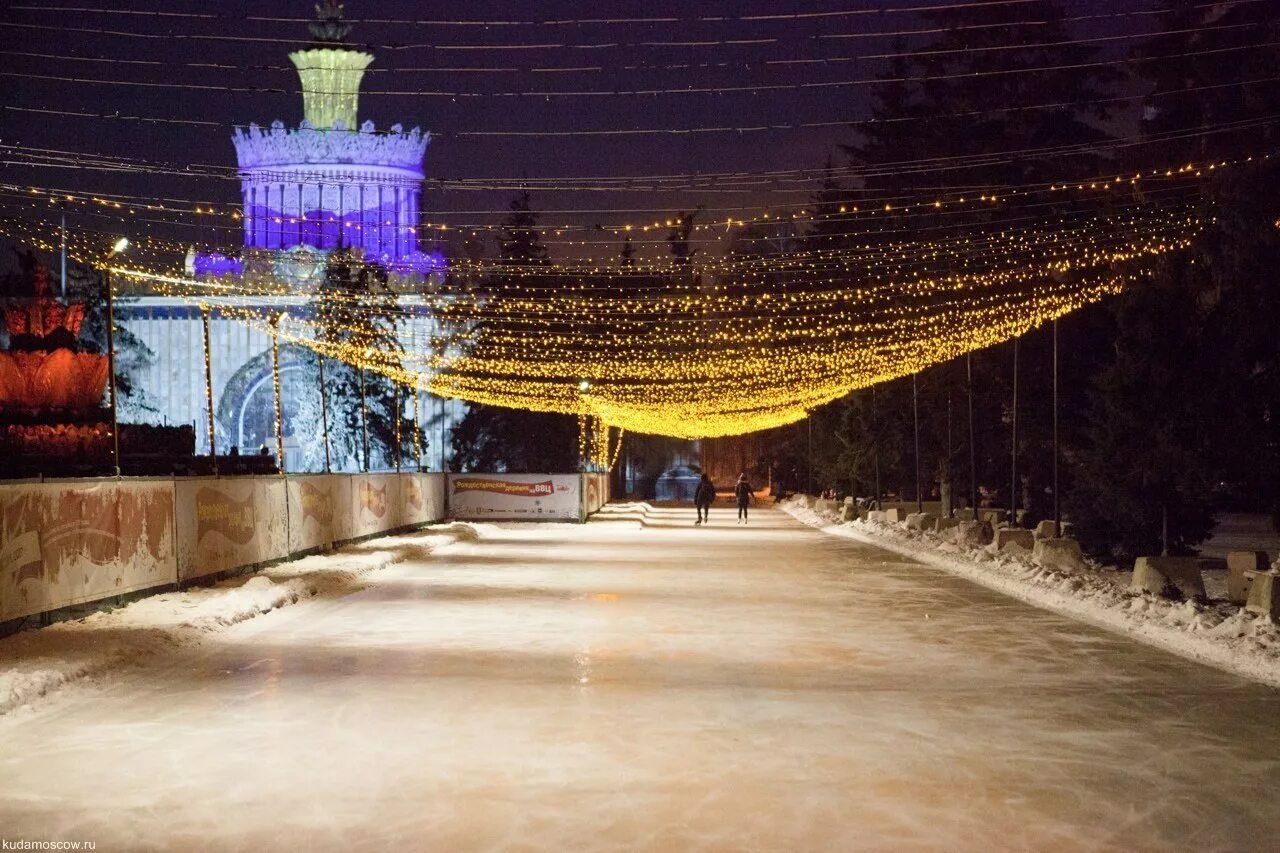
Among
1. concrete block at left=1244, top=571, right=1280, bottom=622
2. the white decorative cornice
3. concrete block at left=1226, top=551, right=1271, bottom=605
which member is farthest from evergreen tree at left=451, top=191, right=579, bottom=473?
concrete block at left=1244, top=571, right=1280, bottom=622

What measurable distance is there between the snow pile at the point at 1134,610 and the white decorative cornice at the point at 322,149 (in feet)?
237

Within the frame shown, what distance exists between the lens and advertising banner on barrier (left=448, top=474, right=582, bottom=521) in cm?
4888

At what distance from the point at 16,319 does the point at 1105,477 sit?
22.6 metres

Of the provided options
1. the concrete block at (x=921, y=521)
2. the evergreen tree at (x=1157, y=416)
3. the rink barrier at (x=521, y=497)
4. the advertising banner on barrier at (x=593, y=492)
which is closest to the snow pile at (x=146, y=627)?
the evergreen tree at (x=1157, y=416)

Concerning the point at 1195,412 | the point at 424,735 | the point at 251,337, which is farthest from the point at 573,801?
the point at 251,337

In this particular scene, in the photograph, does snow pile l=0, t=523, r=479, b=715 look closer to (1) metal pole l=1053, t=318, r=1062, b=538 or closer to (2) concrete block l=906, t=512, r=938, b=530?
(1) metal pole l=1053, t=318, r=1062, b=538

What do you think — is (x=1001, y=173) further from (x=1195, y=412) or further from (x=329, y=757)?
(x=329, y=757)

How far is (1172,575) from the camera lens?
20750 mm

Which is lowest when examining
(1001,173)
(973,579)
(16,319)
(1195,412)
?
(973,579)

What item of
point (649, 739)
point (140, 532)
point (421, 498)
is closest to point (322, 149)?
point (421, 498)

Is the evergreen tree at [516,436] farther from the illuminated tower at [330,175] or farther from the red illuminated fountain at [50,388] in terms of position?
the red illuminated fountain at [50,388]

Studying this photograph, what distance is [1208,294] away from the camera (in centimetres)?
3142

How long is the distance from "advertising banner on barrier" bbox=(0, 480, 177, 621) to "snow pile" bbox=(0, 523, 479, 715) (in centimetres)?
32

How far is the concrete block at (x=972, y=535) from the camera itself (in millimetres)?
31575
